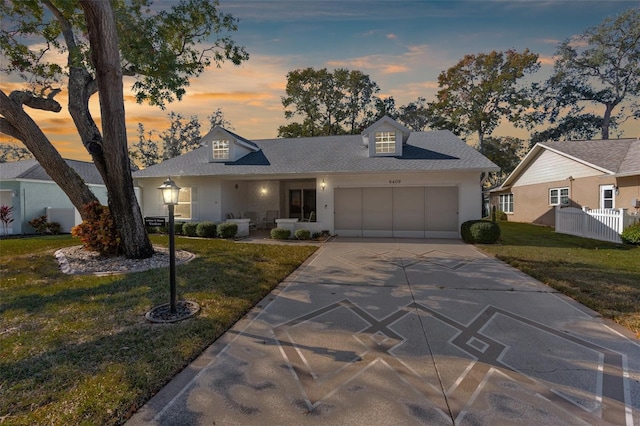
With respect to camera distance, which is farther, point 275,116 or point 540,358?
point 275,116

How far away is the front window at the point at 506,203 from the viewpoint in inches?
915

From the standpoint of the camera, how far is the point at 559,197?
17422 mm

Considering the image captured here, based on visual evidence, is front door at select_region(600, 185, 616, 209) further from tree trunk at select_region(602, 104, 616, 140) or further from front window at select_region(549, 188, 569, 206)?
tree trunk at select_region(602, 104, 616, 140)

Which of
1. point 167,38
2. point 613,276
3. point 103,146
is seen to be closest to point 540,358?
point 613,276

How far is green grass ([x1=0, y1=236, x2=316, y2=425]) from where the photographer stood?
8.85 feet

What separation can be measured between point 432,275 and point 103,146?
9.14 m

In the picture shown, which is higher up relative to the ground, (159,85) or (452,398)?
(159,85)

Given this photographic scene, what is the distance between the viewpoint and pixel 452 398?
2.74 metres

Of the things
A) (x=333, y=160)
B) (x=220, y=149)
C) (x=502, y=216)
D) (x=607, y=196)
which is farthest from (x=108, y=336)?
(x=502, y=216)

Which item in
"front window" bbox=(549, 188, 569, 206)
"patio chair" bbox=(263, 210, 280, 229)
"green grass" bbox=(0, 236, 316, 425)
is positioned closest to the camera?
"green grass" bbox=(0, 236, 316, 425)

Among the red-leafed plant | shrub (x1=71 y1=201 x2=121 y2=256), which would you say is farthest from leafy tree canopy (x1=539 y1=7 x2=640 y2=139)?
the red-leafed plant

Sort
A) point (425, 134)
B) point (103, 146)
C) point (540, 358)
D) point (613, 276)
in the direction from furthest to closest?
1. point (425, 134)
2. point (103, 146)
3. point (613, 276)
4. point (540, 358)

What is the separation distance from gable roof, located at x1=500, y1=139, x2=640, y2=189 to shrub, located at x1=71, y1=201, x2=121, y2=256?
64.4ft

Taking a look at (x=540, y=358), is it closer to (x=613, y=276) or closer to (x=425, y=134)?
(x=613, y=276)
